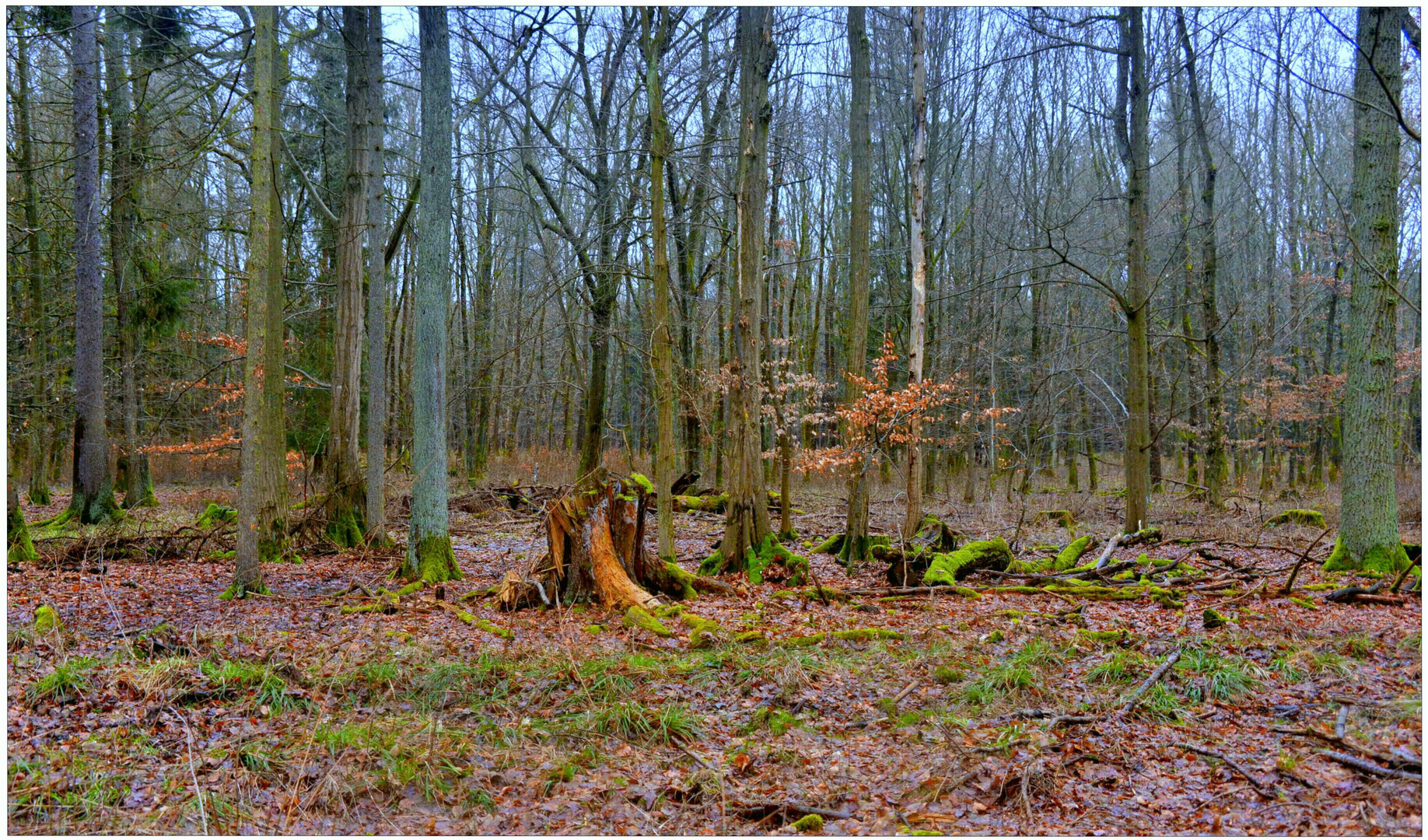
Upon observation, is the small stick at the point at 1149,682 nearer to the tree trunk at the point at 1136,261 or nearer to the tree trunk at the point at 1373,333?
the tree trunk at the point at 1373,333

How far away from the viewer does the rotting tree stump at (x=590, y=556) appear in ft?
25.3

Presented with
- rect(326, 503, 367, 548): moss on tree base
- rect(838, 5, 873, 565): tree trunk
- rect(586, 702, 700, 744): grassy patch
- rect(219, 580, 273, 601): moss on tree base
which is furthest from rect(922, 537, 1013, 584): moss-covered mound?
rect(326, 503, 367, 548): moss on tree base

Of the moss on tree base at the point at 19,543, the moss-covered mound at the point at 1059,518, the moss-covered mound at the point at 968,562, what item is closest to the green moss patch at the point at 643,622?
the moss-covered mound at the point at 968,562

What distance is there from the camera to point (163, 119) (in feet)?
25.0

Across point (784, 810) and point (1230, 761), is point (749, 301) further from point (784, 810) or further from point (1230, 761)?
point (1230, 761)

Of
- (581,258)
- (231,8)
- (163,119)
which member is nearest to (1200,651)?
(163,119)

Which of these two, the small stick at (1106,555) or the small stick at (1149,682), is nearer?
the small stick at (1149,682)

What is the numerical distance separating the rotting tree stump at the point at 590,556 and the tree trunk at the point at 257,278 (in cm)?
239

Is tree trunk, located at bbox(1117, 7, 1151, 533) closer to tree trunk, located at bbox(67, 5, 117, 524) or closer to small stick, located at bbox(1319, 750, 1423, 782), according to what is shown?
small stick, located at bbox(1319, 750, 1423, 782)

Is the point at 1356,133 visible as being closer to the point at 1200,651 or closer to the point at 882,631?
the point at 1200,651

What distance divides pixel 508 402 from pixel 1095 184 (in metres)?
19.4

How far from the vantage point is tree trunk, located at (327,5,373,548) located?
10977 mm

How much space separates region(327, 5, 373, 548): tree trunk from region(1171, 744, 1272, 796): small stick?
985cm

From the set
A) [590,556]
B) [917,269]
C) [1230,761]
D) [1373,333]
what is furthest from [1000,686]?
[917,269]
